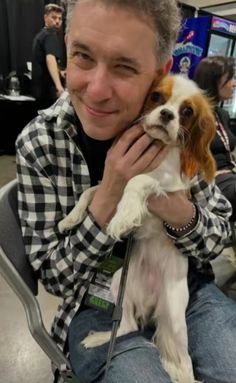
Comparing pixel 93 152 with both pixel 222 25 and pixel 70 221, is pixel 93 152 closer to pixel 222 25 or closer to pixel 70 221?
pixel 70 221

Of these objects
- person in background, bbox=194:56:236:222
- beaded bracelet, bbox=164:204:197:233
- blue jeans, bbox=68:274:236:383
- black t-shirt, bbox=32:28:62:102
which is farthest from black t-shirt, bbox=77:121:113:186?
black t-shirt, bbox=32:28:62:102

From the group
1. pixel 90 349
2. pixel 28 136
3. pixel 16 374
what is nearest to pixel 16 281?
pixel 90 349

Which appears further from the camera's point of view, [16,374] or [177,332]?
[16,374]

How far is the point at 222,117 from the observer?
2.52 metres

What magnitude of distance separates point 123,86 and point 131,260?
52 cm

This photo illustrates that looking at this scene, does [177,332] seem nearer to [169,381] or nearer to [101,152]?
[169,381]

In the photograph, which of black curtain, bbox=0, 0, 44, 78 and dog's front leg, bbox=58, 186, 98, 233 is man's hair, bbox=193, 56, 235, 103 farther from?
black curtain, bbox=0, 0, 44, 78

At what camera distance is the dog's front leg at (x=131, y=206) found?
938mm

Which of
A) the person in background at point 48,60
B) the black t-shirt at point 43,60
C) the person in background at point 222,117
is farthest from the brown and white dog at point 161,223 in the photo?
the black t-shirt at point 43,60

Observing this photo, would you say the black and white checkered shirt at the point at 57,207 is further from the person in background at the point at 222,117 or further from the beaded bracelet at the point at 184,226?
the person in background at the point at 222,117

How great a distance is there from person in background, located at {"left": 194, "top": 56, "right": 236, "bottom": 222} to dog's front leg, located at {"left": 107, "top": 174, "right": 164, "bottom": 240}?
1.27 metres

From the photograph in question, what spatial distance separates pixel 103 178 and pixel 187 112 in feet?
0.95

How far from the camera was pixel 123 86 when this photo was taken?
89 cm

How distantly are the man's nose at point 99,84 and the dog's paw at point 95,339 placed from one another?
0.61 metres
